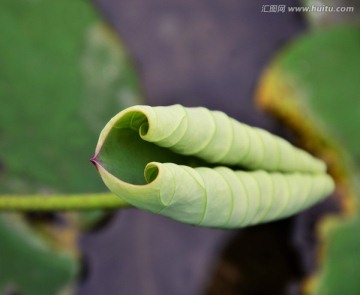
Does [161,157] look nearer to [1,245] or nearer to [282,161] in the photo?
[282,161]

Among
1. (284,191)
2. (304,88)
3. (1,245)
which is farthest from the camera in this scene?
(304,88)

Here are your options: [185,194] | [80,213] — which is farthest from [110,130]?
[80,213]

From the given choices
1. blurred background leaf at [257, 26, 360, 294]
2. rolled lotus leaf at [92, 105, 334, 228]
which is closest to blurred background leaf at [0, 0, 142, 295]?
blurred background leaf at [257, 26, 360, 294]

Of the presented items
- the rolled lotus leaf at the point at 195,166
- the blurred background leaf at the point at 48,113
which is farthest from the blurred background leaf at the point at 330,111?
the rolled lotus leaf at the point at 195,166

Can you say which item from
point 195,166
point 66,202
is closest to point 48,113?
point 66,202

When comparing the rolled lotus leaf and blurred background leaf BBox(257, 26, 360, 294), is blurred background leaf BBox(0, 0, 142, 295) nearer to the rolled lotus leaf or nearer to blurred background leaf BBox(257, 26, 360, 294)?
blurred background leaf BBox(257, 26, 360, 294)

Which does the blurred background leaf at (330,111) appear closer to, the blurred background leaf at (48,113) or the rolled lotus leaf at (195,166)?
the blurred background leaf at (48,113)
